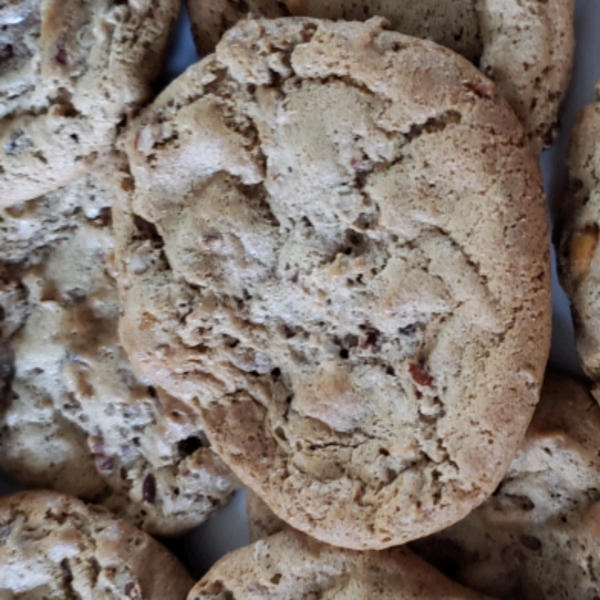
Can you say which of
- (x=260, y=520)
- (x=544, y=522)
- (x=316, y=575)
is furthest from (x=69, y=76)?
(x=544, y=522)

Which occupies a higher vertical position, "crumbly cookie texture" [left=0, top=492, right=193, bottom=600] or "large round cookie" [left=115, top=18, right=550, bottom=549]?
"large round cookie" [left=115, top=18, right=550, bottom=549]

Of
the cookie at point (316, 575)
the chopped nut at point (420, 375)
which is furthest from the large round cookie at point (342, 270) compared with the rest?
the cookie at point (316, 575)

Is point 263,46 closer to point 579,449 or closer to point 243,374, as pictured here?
point 243,374

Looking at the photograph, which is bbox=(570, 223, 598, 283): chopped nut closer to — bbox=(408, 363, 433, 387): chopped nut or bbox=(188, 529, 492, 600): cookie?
→ bbox=(408, 363, 433, 387): chopped nut

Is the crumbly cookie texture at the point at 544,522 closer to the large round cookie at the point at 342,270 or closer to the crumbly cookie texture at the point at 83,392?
the large round cookie at the point at 342,270

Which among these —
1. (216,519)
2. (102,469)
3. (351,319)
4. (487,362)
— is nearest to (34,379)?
(102,469)

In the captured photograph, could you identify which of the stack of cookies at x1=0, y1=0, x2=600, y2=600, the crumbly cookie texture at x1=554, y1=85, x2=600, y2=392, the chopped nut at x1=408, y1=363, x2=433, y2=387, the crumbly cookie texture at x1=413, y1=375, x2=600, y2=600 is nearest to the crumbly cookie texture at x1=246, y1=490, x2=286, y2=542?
the stack of cookies at x1=0, y1=0, x2=600, y2=600
